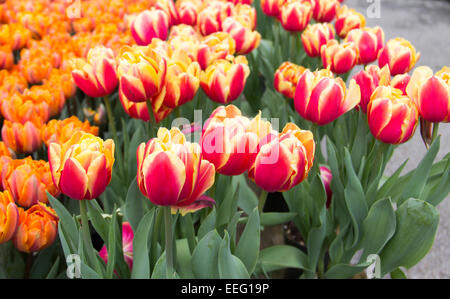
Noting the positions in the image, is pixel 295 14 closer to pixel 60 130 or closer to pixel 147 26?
pixel 147 26

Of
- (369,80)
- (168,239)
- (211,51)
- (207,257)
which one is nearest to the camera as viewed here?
(168,239)

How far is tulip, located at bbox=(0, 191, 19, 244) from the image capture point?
0.75 m

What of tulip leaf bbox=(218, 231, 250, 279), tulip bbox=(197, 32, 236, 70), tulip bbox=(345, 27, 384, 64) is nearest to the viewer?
tulip leaf bbox=(218, 231, 250, 279)

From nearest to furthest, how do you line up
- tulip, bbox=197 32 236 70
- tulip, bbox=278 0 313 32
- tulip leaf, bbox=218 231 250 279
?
tulip leaf, bbox=218 231 250 279 < tulip, bbox=197 32 236 70 < tulip, bbox=278 0 313 32

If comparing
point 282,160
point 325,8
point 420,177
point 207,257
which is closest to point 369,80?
point 420,177

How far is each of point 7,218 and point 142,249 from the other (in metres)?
0.22

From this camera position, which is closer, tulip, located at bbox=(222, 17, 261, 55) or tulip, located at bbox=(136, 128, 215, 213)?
tulip, located at bbox=(136, 128, 215, 213)

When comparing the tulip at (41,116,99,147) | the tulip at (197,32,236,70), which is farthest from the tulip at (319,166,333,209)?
the tulip at (41,116,99,147)

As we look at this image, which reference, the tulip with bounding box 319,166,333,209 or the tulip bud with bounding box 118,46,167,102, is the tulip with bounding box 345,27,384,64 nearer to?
the tulip with bounding box 319,166,333,209

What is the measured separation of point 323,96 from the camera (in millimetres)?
826

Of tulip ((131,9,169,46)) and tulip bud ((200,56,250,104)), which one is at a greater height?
tulip ((131,9,169,46))

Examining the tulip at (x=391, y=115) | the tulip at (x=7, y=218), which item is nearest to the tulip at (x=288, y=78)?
the tulip at (x=391, y=115)

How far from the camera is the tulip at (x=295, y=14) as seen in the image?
50.6 inches
